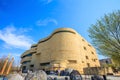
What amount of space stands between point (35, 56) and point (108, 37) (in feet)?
154

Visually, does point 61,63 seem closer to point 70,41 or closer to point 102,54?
point 70,41

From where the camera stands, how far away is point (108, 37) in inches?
410

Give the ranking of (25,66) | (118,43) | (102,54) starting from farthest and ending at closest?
1. (25,66)
2. (102,54)
3. (118,43)

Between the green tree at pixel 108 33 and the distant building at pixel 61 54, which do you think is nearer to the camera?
the green tree at pixel 108 33

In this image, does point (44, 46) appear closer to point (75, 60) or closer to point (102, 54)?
point (75, 60)

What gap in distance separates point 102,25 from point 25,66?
5623 cm

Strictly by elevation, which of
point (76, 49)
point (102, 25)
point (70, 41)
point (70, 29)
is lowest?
point (102, 25)

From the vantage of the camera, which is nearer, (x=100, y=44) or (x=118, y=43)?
(x=118, y=43)

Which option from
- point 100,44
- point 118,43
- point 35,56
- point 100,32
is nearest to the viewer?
point 118,43

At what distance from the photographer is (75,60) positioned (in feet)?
137

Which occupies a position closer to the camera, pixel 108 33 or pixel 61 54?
pixel 108 33

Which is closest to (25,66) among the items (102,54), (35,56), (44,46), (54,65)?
(35,56)

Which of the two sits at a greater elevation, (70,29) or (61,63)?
(70,29)

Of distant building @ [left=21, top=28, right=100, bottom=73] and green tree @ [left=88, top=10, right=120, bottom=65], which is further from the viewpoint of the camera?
distant building @ [left=21, top=28, right=100, bottom=73]
